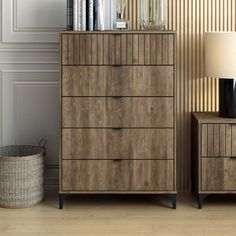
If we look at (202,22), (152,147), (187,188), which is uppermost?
(202,22)

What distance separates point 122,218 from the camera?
10.6 feet

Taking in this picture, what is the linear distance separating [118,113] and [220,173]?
0.65 m

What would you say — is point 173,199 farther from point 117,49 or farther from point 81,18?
point 81,18

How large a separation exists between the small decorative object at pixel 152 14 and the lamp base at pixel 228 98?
1.56ft

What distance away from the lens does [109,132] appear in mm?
3344

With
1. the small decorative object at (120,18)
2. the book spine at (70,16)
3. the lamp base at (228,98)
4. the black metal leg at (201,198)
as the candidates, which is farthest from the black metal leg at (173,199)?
the book spine at (70,16)

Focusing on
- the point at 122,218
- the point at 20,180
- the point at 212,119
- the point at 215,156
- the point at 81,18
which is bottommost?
the point at 122,218

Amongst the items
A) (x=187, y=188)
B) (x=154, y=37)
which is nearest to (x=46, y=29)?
(x=154, y=37)

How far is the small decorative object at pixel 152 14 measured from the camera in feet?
11.2

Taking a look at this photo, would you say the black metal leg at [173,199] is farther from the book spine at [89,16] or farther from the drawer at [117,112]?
the book spine at [89,16]

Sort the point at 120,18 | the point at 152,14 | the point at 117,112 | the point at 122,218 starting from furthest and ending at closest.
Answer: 1. the point at 120,18
2. the point at 152,14
3. the point at 117,112
4. the point at 122,218

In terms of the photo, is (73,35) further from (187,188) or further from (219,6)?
(187,188)

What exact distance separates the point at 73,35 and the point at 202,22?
2.80ft

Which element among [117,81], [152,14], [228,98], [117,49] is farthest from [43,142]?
[228,98]
